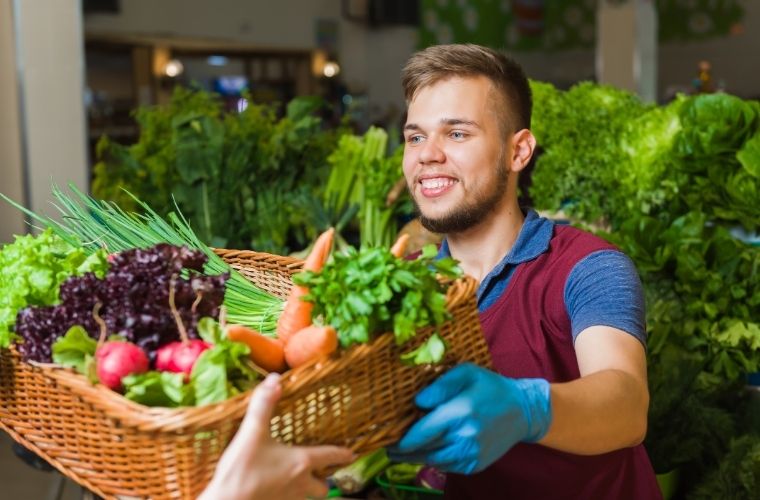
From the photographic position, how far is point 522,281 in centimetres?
177

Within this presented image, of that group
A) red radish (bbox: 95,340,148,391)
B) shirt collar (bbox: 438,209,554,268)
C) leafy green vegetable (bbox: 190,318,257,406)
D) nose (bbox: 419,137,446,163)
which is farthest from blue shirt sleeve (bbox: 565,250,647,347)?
red radish (bbox: 95,340,148,391)

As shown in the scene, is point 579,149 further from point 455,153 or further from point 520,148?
point 455,153

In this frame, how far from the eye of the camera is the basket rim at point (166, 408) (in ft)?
3.27

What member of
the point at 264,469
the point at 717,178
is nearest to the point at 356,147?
the point at 717,178

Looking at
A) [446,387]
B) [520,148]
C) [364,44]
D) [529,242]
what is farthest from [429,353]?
[364,44]

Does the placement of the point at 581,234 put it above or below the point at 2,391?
above

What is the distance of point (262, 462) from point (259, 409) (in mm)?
75

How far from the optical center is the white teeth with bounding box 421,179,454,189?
5.90ft

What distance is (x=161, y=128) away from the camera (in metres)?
3.36

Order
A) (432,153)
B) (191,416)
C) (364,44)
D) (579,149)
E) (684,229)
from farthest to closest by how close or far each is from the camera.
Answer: (364,44) < (579,149) < (684,229) < (432,153) < (191,416)

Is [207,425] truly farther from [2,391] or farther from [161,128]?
[161,128]

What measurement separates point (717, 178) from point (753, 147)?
0.14m

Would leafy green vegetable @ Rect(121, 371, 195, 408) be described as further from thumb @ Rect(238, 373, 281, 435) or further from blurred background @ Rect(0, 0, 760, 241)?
blurred background @ Rect(0, 0, 760, 241)

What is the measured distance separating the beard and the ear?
5 cm
